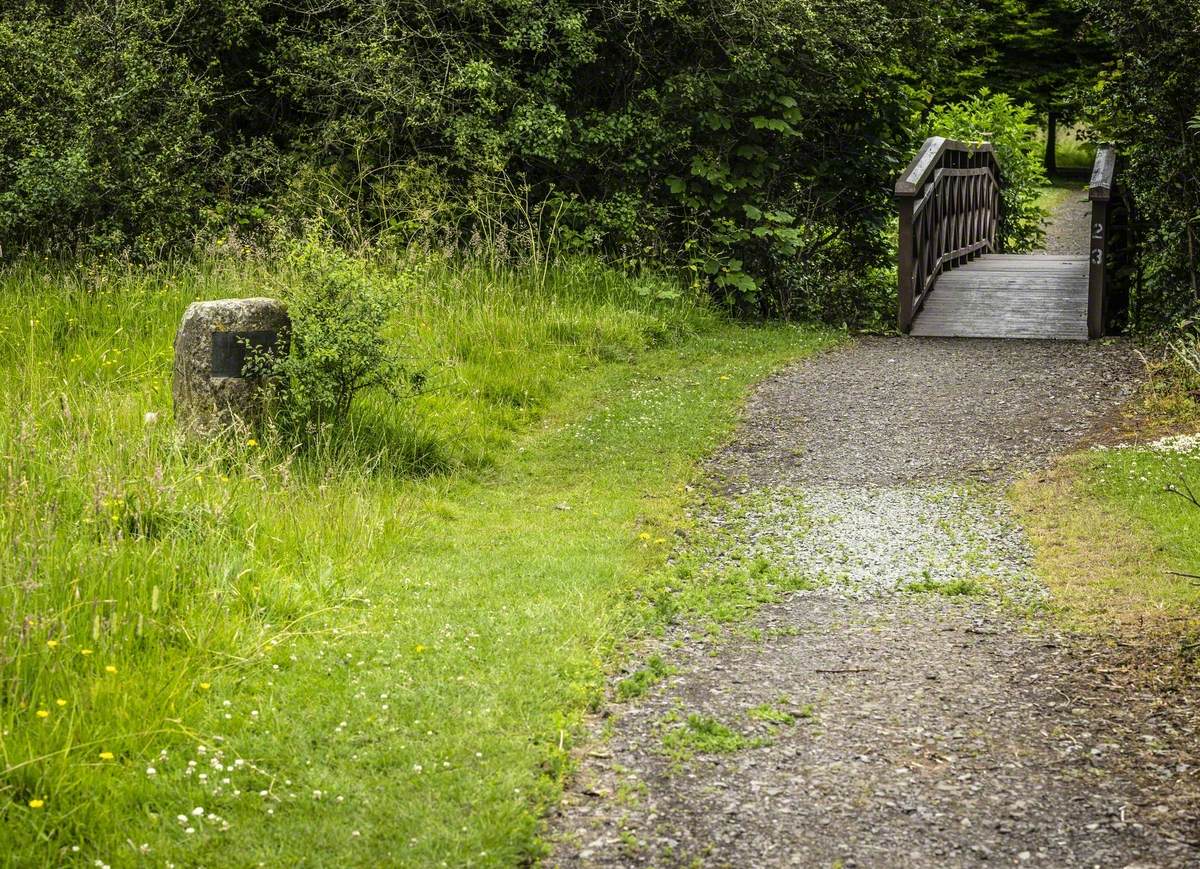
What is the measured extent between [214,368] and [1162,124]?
8.38 m

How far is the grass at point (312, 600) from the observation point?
3.83m

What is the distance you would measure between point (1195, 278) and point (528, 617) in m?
7.91

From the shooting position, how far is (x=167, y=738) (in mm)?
4195

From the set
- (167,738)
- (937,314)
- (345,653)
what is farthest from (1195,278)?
(167,738)

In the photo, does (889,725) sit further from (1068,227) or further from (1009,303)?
(1068,227)

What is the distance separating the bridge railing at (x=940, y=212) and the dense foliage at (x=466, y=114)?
1.16 m

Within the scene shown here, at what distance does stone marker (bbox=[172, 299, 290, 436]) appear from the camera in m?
7.20

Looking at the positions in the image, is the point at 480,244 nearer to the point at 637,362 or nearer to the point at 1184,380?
the point at 637,362

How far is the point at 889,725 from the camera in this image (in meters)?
4.52

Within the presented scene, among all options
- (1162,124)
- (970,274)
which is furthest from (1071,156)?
(1162,124)

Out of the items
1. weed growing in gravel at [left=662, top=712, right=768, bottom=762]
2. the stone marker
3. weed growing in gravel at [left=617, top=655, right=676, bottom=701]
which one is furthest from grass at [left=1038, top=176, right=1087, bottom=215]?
weed growing in gravel at [left=662, top=712, right=768, bottom=762]

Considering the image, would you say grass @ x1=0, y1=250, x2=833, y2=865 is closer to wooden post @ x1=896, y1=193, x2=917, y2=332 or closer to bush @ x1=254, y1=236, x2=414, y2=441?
bush @ x1=254, y1=236, x2=414, y2=441

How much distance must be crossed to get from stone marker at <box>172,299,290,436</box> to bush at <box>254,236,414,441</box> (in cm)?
22

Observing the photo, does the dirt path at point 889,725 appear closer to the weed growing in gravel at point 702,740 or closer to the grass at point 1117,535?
the weed growing in gravel at point 702,740
